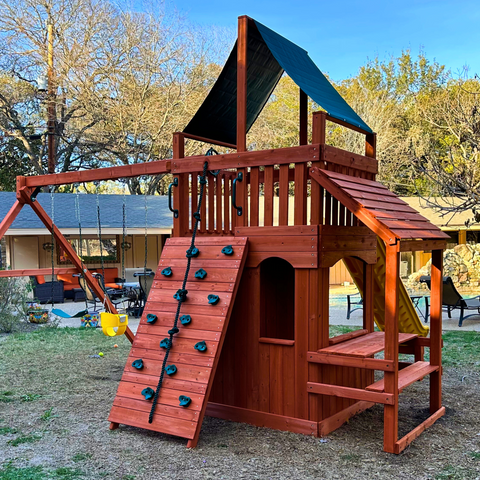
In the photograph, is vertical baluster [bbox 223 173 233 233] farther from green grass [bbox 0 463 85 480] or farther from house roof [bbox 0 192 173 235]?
house roof [bbox 0 192 173 235]

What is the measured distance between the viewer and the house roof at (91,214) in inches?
720

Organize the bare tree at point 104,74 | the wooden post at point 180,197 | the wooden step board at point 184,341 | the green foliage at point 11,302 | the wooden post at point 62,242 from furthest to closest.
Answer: the bare tree at point 104,74 < the green foliage at point 11,302 < the wooden post at point 62,242 < the wooden post at point 180,197 < the wooden step board at point 184,341

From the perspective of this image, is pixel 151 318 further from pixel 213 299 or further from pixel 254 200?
pixel 254 200

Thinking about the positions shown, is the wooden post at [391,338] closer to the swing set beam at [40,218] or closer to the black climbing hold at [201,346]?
the black climbing hold at [201,346]

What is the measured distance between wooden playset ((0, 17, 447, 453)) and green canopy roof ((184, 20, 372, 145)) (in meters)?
0.04

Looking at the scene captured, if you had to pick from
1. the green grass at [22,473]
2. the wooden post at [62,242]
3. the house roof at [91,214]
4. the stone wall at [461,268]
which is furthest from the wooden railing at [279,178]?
the stone wall at [461,268]

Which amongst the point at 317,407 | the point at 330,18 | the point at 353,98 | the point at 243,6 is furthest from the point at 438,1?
the point at 317,407

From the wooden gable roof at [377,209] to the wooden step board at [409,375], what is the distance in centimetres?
130

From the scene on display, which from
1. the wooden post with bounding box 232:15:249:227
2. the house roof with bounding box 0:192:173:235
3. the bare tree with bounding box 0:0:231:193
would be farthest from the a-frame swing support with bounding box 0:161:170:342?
the bare tree with bounding box 0:0:231:193

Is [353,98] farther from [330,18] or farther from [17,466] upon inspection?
[17,466]

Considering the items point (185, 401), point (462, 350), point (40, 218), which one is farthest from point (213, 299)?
point (462, 350)

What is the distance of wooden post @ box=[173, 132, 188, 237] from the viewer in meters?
6.36

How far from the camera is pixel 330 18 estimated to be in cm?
5466

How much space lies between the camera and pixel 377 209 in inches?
206
